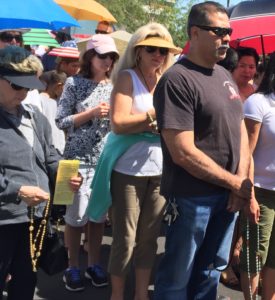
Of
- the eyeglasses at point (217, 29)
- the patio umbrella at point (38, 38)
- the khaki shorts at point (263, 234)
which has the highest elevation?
the eyeglasses at point (217, 29)

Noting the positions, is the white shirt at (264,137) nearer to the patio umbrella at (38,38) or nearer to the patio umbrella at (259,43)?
the patio umbrella at (259,43)

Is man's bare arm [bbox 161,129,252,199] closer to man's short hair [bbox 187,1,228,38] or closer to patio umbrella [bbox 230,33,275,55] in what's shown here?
man's short hair [bbox 187,1,228,38]

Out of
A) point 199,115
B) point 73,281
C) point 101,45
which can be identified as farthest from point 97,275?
point 199,115

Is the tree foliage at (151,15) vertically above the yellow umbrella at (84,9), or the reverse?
the yellow umbrella at (84,9)

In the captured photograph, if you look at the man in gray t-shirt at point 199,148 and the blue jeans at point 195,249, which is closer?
the man in gray t-shirt at point 199,148

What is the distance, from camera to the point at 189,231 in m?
2.87

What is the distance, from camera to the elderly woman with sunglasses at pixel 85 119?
13.1 ft

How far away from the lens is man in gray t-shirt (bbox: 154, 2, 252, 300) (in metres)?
2.73

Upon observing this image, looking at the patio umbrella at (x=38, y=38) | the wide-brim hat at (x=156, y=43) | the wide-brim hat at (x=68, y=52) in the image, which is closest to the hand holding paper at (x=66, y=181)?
the wide-brim hat at (x=156, y=43)

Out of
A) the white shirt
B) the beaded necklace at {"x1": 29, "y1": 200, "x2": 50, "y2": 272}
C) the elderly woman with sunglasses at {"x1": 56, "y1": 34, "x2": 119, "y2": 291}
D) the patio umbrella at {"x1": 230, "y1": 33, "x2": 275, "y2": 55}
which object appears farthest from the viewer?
the patio umbrella at {"x1": 230, "y1": 33, "x2": 275, "y2": 55}

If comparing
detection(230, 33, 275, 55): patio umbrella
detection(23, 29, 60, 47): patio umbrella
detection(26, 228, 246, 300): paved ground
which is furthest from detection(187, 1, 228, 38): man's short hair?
detection(23, 29, 60, 47): patio umbrella

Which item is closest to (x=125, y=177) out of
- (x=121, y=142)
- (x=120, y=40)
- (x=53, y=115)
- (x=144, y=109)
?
(x=121, y=142)

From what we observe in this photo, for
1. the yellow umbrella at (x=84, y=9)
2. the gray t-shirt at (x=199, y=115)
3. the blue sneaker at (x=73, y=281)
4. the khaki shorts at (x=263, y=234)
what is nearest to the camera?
the gray t-shirt at (x=199, y=115)

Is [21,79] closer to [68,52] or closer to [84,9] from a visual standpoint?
[68,52]
